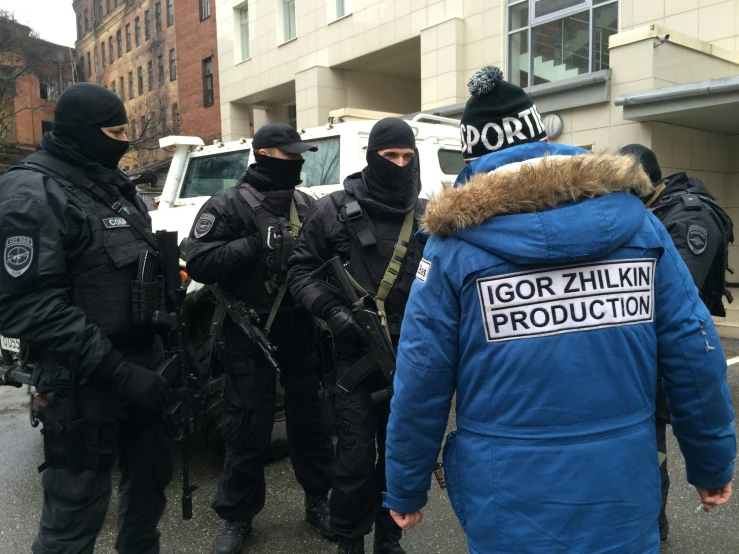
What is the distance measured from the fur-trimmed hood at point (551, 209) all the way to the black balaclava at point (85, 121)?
149cm

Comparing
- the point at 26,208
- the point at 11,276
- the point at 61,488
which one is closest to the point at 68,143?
the point at 26,208

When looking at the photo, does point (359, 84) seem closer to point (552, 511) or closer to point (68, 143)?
point (68, 143)

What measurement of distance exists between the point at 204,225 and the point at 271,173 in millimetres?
404

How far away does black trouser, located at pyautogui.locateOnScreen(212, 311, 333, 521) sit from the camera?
278cm

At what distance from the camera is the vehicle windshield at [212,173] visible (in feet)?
17.7

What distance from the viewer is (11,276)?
1963mm

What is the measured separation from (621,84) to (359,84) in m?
7.54

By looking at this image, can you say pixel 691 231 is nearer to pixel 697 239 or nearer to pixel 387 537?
pixel 697 239

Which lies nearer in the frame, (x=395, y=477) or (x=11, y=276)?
(x=395, y=477)

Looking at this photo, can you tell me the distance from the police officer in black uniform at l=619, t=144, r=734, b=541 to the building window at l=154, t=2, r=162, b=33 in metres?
33.0

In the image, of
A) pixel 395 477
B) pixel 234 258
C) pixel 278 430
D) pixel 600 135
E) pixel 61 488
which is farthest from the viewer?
pixel 600 135

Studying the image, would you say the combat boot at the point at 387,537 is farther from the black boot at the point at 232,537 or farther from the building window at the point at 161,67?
the building window at the point at 161,67

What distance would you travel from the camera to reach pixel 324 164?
500 centimetres

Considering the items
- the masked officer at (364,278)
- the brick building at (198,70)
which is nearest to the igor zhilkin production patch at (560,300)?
the masked officer at (364,278)
